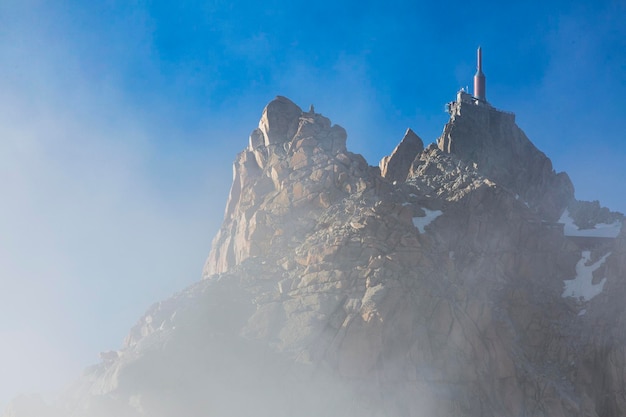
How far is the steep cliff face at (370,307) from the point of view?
3191 inches

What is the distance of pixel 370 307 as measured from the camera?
84.9m

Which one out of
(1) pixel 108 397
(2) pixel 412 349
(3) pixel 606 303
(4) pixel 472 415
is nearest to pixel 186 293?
(1) pixel 108 397

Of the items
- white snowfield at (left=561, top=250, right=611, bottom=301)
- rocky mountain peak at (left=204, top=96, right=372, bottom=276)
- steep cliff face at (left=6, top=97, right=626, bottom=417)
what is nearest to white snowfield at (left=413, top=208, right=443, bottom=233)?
steep cliff face at (left=6, top=97, right=626, bottom=417)

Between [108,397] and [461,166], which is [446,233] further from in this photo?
[108,397]

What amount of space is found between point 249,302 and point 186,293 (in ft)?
31.2

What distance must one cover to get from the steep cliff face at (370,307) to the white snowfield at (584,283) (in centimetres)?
19

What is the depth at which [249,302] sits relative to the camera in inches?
Answer: 3568

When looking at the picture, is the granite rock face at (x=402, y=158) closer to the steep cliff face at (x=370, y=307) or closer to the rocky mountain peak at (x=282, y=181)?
the steep cliff face at (x=370, y=307)

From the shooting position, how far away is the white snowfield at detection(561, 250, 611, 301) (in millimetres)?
104500

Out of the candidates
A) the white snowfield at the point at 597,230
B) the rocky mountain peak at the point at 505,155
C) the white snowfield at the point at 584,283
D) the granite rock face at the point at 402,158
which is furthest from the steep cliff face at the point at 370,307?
the rocky mountain peak at the point at 505,155

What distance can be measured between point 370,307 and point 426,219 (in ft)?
75.2

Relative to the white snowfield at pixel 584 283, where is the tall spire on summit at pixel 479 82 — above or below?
above

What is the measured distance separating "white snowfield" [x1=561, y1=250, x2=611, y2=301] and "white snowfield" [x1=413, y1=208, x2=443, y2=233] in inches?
725

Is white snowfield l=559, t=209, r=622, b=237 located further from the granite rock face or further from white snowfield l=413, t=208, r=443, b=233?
the granite rock face
